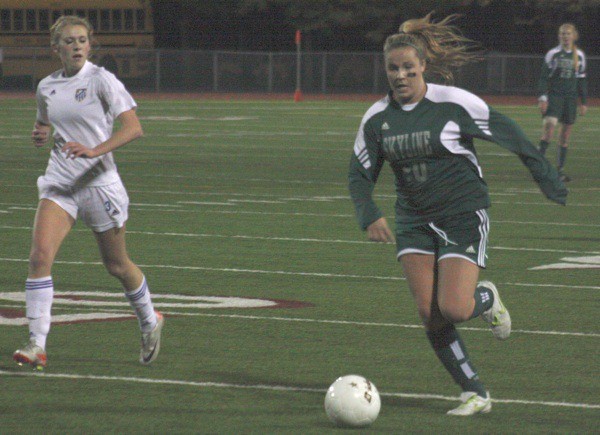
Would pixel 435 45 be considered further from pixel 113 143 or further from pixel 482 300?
pixel 113 143

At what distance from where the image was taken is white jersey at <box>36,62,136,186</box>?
329 inches

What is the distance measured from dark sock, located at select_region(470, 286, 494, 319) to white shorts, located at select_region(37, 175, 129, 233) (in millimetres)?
2032

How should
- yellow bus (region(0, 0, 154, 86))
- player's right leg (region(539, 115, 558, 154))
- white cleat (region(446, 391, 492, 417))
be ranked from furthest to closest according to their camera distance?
yellow bus (region(0, 0, 154, 86)), player's right leg (region(539, 115, 558, 154)), white cleat (region(446, 391, 492, 417))

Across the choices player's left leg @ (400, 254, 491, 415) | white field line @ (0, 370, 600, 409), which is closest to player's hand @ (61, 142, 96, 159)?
white field line @ (0, 370, 600, 409)

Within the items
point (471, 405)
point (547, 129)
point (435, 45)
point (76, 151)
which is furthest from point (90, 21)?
point (471, 405)

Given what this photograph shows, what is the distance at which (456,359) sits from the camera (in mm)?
7258

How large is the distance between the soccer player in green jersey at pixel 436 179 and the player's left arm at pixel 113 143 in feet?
4.72

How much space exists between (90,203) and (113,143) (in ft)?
1.41

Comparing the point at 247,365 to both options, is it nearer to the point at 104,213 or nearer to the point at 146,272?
the point at 104,213

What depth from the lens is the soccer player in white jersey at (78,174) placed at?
8.27 m

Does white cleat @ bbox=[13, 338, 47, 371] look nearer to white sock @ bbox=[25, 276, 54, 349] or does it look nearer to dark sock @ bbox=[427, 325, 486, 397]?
white sock @ bbox=[25, 276, 54, 349]

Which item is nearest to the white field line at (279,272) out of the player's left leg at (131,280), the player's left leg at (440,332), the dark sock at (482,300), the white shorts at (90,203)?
the dark sock at (482,300)

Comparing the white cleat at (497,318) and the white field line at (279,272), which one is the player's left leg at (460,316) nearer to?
the white cleat at (497,318)

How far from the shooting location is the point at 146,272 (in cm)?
1255
